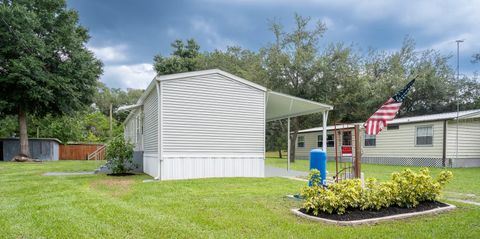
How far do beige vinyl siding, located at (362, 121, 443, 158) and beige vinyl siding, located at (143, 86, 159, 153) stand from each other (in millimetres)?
13476

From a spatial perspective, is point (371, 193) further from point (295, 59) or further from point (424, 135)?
point (295, 59)

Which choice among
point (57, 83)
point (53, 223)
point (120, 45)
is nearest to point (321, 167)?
point (53, 223)

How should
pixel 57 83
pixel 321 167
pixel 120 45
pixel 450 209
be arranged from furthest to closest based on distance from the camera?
1. pixel 57 83
2. pixel 120 45
3. pixel 321 167
4. pixel 450 209

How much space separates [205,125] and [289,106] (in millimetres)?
3965

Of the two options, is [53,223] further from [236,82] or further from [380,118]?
[236,82]

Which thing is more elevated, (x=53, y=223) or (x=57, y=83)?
(x=57, y=83)

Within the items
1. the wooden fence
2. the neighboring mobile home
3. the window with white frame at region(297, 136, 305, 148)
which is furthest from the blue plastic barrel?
the wooden fence

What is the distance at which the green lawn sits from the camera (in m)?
4.41

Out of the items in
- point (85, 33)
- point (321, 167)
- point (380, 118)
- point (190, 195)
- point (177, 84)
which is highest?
point (85, 33)

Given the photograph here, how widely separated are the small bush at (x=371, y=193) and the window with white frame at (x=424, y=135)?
40.0 feet

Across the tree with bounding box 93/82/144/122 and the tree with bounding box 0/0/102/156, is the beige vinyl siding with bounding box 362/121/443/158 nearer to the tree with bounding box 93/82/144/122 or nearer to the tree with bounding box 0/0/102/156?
the tree with bounding box 0/0/102/156

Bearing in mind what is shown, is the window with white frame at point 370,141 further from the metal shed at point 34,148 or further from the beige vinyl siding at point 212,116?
the metal shed at point 34,148

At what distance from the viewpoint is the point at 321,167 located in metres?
7.12

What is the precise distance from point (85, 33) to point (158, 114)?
54.1 ft
